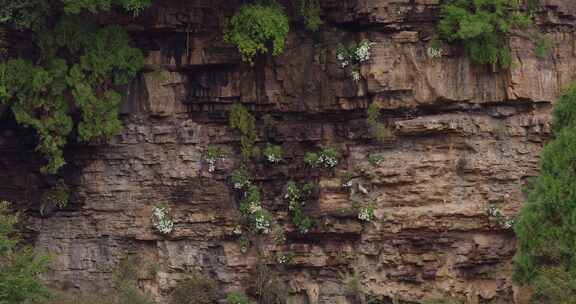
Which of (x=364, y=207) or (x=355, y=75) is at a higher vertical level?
(x=355, y=75)

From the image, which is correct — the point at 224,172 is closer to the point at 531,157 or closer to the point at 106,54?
the point at 106,54

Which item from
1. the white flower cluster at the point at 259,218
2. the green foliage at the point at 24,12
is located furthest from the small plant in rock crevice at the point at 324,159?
the green foliage at the point at 24,12

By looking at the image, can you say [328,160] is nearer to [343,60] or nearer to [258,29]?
[343,60]

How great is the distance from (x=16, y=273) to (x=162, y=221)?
405cm

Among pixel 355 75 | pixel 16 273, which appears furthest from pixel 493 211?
pixel 16 273

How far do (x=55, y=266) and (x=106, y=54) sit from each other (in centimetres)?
447

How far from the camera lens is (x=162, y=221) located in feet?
62.4

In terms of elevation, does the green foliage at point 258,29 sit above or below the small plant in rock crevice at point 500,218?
above

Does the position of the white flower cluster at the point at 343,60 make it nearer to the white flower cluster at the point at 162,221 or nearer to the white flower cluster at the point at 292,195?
the white flower cluster at the point at 292,195

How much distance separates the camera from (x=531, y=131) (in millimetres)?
18469

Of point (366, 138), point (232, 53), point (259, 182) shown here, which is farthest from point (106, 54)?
point (366, 138)

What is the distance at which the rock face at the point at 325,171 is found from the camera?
60.5ft

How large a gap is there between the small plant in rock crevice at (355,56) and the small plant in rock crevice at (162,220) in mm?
4579

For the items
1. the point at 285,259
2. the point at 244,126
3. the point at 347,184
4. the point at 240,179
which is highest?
the point at 244,126
